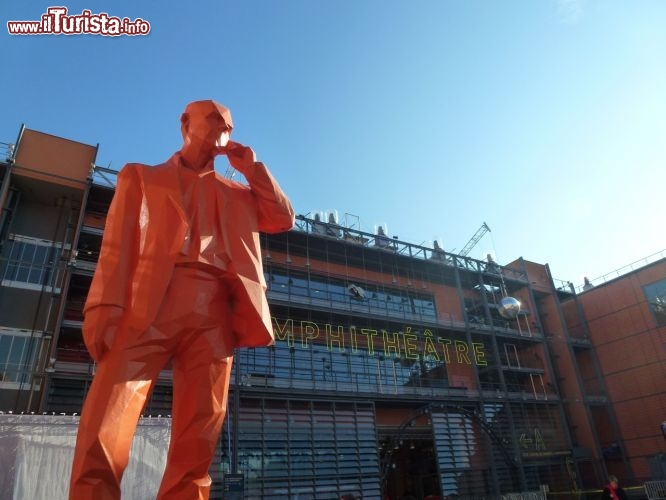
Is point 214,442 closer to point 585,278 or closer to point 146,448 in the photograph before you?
point 146,448

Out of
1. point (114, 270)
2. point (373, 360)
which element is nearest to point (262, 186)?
point (114, 270)

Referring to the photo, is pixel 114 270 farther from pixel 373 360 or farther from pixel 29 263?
pixel 373 360

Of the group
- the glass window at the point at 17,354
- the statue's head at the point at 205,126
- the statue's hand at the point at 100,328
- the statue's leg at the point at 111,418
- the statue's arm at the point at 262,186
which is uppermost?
the glass window at the point at 17,354

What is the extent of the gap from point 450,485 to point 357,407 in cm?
416

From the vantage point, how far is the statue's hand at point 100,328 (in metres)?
3.51

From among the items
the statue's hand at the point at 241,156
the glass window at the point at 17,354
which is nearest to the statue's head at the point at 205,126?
the statue's hand at the point at 241,156

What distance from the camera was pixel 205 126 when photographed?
14.5ft

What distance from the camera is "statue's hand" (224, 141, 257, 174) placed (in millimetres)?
4625

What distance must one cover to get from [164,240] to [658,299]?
2536 cm

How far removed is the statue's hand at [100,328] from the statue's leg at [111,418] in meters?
0.06

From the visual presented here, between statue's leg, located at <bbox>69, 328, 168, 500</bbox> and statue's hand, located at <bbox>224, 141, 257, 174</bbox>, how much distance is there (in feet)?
5.96

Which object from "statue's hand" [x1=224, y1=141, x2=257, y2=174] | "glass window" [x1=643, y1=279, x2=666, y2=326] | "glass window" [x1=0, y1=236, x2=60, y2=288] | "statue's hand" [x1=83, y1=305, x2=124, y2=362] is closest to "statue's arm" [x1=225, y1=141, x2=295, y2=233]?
"statue's hand" [x1=224, y1=141, x2=257, y2=174]

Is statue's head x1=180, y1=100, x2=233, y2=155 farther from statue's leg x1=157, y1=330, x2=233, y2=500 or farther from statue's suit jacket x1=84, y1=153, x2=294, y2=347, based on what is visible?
statue's leg x1=157, y1=330, x2=233, y2=500

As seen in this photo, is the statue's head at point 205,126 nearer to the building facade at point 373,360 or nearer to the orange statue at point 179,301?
the orange statue at point 179,301
